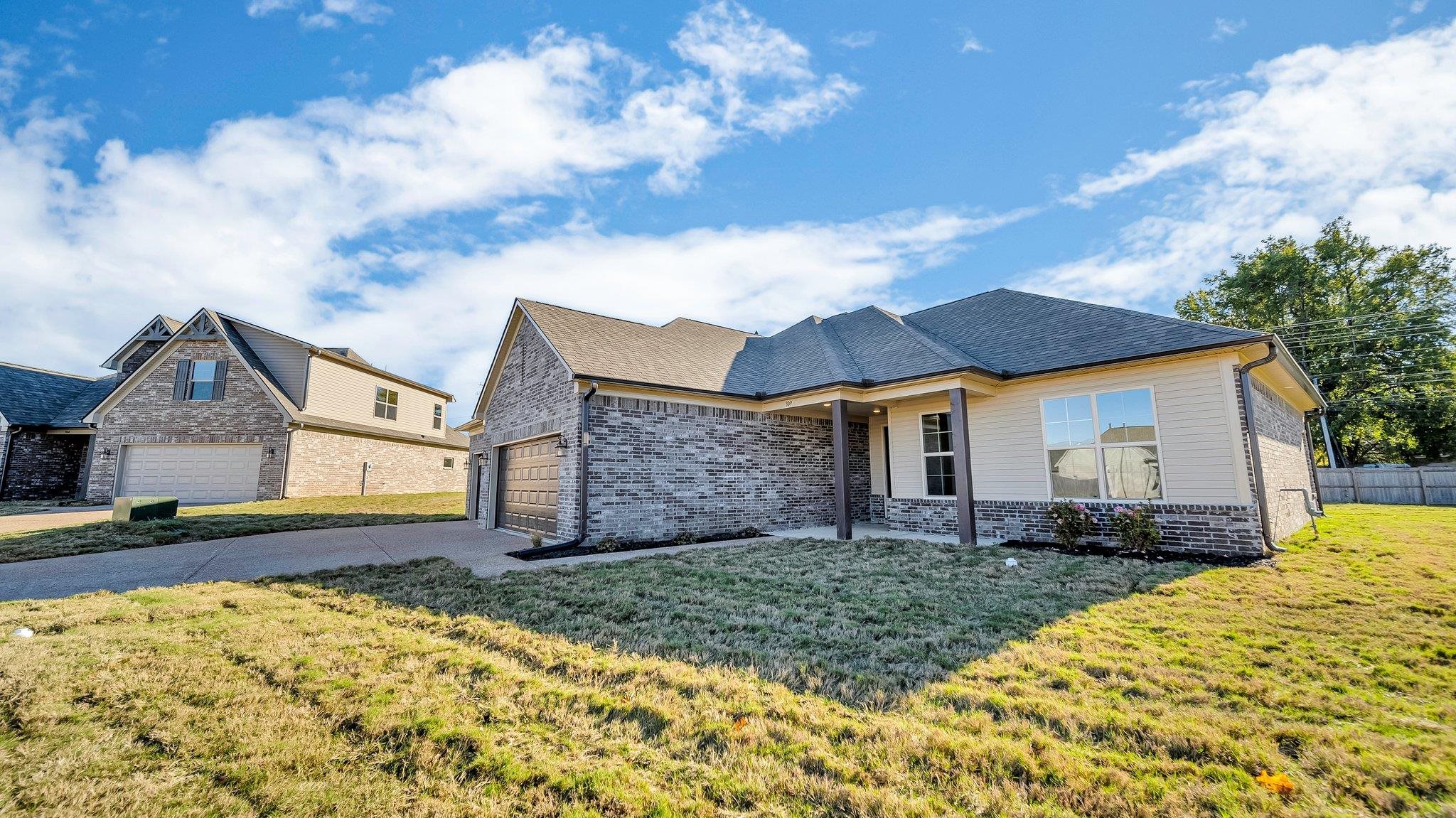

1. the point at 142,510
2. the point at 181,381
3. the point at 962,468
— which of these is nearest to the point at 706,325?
the point at 962,468

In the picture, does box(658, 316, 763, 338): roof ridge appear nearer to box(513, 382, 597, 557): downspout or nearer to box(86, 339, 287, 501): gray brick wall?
box(513, 382, 597, 557): downspout

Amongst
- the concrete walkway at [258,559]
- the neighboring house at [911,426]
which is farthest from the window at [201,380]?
the neighboring house at [911,426]

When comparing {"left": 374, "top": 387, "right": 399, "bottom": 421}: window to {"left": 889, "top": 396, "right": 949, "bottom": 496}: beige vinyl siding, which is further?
{"left": 374, "top": 387, "right": 399, "bottom": 421}: window

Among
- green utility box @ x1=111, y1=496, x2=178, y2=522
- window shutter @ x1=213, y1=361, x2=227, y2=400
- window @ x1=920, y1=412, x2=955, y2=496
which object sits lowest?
green utility box @ x1=111, y1=496, x2=178, y2=522

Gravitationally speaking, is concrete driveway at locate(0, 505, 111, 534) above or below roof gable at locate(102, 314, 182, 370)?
below

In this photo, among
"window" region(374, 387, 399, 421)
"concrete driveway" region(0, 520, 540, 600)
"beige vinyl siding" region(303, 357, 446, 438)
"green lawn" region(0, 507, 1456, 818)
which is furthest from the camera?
"window" region(374, 387, 399, 421)

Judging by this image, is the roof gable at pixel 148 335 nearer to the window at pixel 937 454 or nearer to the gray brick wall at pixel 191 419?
the gray brick wall at pixel 191 419

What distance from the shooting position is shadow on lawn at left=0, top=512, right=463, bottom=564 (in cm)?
913

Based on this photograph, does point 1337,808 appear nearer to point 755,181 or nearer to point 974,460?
point 974,460

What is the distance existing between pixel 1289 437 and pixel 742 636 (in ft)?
50.0

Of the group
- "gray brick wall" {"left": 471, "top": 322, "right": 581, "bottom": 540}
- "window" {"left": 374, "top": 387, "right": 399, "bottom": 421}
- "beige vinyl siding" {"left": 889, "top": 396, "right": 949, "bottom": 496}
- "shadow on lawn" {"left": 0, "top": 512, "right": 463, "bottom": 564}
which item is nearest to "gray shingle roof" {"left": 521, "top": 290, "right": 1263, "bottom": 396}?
"gray brick wall" {"left": 471, "top": 322, "right": 581, "bottom": 540}

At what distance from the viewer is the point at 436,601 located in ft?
19.1

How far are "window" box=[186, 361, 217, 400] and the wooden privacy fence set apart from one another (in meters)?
36.6

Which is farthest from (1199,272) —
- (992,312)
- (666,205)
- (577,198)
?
(577,198)
